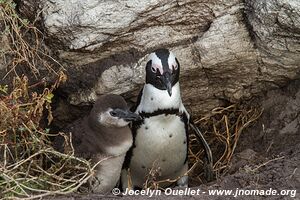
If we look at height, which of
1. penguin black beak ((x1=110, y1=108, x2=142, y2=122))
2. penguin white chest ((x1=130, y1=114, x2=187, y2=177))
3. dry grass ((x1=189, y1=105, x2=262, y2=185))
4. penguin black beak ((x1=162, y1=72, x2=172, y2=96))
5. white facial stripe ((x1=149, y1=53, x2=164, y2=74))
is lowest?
dry grass ((x1=189, y1=105, x2=262, y2=185))

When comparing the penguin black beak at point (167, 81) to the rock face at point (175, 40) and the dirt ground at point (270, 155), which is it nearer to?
the rock face at point (175, 40)

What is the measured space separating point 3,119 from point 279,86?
188 cm

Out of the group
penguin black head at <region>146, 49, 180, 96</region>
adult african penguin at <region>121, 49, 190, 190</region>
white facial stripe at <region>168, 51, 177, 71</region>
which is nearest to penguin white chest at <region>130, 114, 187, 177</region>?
adult african penguin at <region>121, 49, 190, 190</region>

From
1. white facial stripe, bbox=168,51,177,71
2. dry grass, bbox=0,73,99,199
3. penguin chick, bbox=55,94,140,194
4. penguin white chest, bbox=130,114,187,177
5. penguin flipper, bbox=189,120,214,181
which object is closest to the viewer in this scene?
dry grass, bbox=0,73,99,199

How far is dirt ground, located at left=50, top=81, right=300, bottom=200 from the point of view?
418cm

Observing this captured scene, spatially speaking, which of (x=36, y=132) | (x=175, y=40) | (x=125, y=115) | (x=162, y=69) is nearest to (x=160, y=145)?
(x=125, y=115)

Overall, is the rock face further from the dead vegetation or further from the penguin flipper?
the penguin flipper

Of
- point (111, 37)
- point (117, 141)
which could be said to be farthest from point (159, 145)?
point (111, 37)

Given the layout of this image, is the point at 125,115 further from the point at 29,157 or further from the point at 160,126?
the point at 29,157

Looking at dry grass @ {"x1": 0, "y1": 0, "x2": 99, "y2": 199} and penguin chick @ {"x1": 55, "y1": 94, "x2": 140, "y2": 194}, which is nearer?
Result: dry grass @ {"x1": 0, "y1": 0, "x2": 99, "y2": 199}

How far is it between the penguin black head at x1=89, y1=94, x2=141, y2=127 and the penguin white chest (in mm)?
238

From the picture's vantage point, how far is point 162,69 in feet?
15.8

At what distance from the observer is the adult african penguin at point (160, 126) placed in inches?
191

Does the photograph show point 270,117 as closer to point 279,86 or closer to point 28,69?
point 279,86
